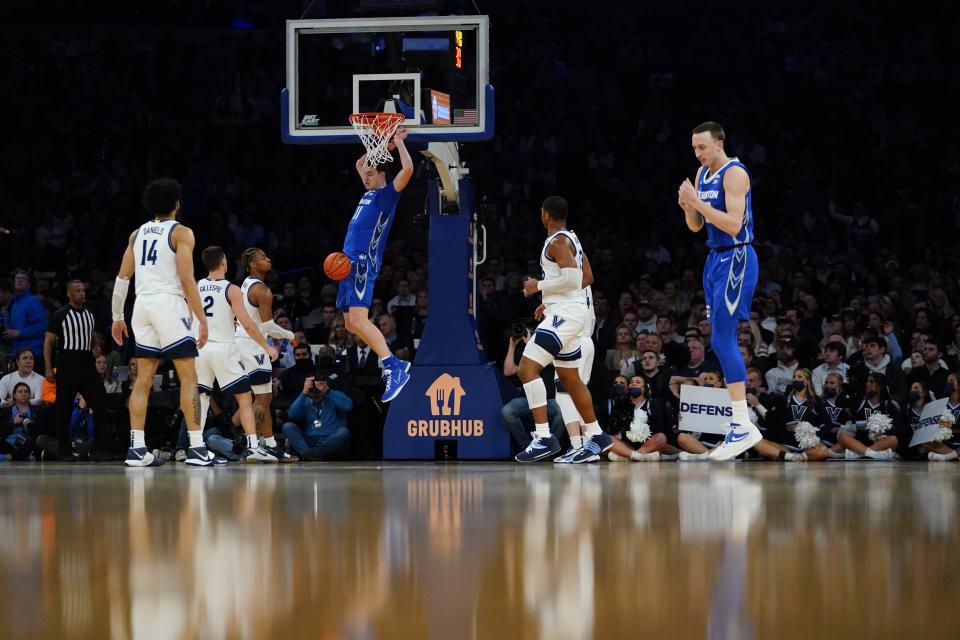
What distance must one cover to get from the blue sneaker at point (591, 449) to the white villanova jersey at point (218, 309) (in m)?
3.43

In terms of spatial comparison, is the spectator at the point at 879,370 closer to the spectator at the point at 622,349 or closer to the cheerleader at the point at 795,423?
the cheerleader at the point at 795,423

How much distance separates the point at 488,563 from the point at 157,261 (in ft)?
20.2

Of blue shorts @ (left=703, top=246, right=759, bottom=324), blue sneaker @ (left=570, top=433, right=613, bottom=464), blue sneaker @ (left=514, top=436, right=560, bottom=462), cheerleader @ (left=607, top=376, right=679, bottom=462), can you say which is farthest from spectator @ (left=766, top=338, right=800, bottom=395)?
blue shorts @ (left=703, top=246, right=759, bottom=324)

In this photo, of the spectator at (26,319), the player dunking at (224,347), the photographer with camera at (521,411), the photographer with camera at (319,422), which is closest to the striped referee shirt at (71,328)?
the player dunking at (224,347)

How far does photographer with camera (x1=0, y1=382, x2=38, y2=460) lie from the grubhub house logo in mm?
4202

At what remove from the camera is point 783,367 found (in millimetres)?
12086

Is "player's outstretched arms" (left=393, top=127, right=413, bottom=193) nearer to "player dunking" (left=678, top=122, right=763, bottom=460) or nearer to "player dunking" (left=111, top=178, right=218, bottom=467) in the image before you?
"player dunking" (left=111, top=178, right=218, bottom=467)

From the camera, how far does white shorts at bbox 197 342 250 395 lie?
10.9m

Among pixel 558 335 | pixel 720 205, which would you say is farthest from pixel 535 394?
pixel 720 205

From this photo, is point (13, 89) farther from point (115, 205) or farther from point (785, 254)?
point (785, 254)

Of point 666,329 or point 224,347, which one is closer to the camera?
point 224,347

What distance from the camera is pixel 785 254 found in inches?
614

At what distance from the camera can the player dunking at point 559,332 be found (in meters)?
9.11

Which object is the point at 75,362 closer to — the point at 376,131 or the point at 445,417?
the point at 445,417
